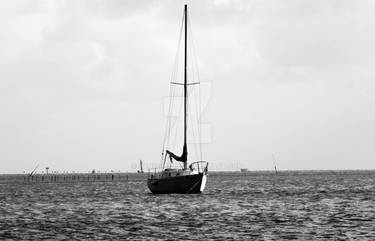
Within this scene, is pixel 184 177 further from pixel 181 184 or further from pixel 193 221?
pixel 193 221

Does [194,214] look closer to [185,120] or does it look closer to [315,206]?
[315,206]

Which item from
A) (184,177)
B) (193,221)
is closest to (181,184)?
(184,177)

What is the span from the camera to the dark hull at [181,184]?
Result: 95.4 meters

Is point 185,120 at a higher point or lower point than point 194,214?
higher

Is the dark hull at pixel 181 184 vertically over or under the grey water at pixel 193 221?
over

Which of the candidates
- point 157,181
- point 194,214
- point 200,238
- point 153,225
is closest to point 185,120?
point 157,181

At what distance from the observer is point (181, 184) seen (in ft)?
314

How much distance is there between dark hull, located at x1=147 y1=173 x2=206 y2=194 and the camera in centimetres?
9544

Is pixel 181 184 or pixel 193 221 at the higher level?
pixel 181 184

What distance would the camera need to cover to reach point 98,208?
3236 inches

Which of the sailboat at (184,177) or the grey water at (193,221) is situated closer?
the grey water at (193,221)

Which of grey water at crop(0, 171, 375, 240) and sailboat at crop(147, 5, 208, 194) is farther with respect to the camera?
sailboat at crop(147, 5, 208, 194)

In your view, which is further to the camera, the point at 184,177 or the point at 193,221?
the point at 184,177

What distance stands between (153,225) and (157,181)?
39742 mm
